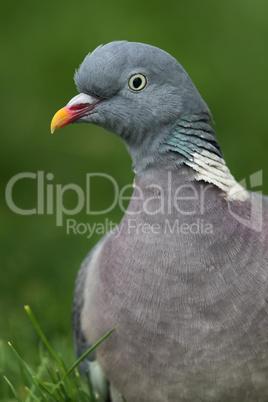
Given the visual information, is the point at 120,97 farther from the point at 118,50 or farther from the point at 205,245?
the point at 205,245

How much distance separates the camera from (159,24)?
7961 mm

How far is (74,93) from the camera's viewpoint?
24.9ft

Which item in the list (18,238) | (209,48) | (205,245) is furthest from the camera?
(209,48)

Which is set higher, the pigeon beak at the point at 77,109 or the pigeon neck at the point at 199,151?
the pigeon beak at the point at 77,109

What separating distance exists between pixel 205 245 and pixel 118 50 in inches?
37.8

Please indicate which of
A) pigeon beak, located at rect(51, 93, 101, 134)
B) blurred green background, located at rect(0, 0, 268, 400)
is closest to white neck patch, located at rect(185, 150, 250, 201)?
pigeon beak, located at rect(51, 93, 101, 134)

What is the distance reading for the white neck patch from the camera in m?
3.34

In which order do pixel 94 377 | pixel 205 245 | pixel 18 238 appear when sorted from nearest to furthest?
pixel 205 245 < pixel 94 377 < pixel 18 238

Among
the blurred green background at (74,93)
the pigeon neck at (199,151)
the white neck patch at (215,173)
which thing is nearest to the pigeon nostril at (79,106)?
the pigeon neck at (199,151)

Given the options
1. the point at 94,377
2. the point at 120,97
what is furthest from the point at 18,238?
the point at 120,97

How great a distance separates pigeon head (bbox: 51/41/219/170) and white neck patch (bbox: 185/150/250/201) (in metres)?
0.08

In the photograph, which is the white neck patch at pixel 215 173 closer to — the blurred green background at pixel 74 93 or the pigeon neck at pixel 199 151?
the pigeon neck at pixel 199 151

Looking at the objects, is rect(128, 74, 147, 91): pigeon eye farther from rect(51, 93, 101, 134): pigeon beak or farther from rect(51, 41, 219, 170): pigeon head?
rect(51, 93, 101, 134): pigeon beak

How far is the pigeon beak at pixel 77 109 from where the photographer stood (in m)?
3.40
